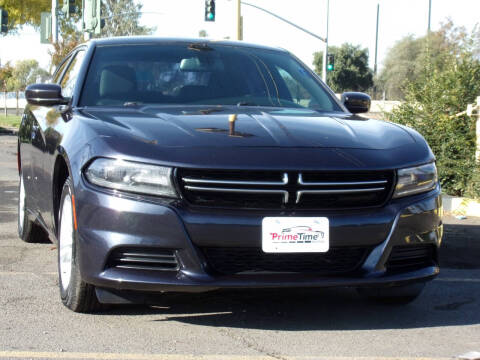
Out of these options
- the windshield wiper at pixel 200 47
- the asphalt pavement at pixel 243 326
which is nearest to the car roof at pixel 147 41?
the windshield wiper at pixel 200 47

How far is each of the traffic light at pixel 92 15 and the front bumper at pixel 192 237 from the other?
19.6 meters

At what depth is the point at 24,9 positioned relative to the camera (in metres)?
39.3

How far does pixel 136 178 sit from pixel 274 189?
2.17ft

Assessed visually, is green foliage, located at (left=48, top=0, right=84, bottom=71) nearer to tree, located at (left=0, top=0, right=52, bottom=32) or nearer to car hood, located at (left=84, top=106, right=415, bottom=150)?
tree, located at (left=0, top=0, right=52, bottom=32)

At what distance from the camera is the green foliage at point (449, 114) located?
10.9 meters

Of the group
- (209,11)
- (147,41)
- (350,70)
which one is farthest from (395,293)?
(350,70)

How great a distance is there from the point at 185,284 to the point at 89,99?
1.69 metres

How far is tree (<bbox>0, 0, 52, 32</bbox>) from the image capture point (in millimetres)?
39094

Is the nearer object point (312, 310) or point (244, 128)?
point (244, 128)

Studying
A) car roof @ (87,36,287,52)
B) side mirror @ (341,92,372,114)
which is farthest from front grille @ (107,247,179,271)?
side mirror @ (341,92,372,114)

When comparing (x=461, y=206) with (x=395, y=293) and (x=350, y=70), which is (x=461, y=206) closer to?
(x=395, y=293)

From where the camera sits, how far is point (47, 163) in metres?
5.42

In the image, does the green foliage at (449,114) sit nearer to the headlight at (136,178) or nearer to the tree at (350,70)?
the headlight at (136,178)


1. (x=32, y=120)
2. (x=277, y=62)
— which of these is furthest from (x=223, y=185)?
(x=32, y=120)
